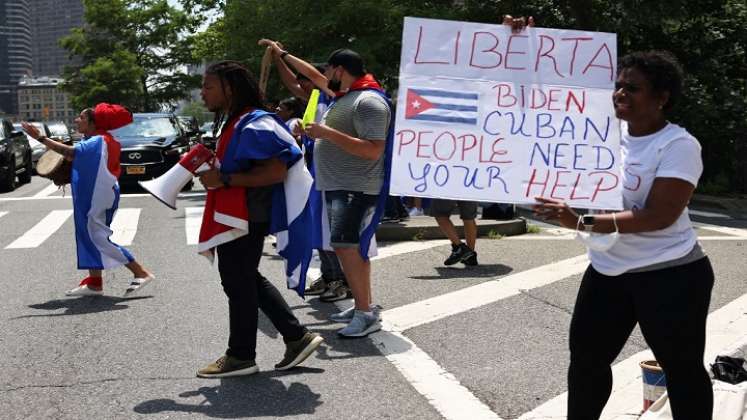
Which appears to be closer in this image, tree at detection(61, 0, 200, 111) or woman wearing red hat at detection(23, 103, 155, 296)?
woman wearing red hat at detection(23, 103, 155, 296)

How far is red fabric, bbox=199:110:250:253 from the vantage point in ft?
16.8

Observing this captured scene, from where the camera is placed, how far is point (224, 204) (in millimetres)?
5137

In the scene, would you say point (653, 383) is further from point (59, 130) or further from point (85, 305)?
point (59, 130)

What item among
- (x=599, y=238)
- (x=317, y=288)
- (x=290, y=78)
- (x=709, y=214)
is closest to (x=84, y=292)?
(x=317, y=288)

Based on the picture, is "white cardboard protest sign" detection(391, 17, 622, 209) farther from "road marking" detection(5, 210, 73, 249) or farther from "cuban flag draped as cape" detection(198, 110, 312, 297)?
"road marking" detection(5, 210, 73, 249)

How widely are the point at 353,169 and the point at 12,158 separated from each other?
1701 centimetres

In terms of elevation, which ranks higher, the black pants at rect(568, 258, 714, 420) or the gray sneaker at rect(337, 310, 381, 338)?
the black pants at rect(568, 258, 714, 420)

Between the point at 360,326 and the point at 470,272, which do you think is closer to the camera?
the point at 360,326

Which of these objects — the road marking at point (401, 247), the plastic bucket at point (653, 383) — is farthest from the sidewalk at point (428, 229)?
the plastic bucket at point (653, 383)

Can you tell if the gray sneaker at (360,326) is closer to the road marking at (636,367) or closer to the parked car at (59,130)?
the road marking at (636,367)

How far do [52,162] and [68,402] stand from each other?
349 centimetres

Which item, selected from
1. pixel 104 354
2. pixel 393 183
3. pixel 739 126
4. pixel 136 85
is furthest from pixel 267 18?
pixel 136 85

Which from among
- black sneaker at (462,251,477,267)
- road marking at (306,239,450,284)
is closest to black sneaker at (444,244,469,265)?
black sneaker at (462,251,477,267)

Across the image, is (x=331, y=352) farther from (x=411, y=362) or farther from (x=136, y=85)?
(x=136, y=85)
